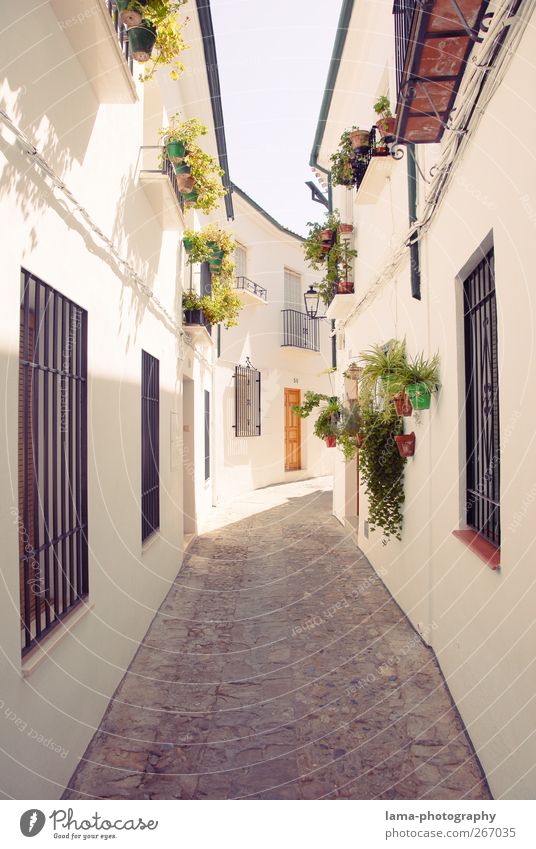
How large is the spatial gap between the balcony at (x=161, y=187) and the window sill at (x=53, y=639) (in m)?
3.55

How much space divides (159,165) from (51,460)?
3.76 m

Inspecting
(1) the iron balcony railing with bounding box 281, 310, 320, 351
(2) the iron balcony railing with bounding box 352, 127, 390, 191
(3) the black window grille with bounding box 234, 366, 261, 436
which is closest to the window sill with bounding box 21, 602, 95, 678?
(2) the iron balcony railing with bounding box 352, 127, 390, 191

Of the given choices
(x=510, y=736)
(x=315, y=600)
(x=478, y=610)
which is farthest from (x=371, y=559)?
(x=510, y=736)

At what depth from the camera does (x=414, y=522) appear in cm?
503

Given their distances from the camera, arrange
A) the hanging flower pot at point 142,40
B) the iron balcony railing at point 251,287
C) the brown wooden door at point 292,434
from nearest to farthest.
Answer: the hanging flower pot at point 142,40 → the iron balcony railing at point 251,287 → the brown wooden door at point 292,434

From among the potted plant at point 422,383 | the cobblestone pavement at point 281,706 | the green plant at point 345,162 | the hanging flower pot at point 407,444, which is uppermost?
the green plant at point 345,162

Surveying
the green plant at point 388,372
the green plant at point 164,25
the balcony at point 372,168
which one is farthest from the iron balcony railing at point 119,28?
the green plant at point 388,372

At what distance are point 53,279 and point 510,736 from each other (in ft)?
9.77

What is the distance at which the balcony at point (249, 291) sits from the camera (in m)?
13.5

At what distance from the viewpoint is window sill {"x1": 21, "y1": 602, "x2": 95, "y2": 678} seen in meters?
2.44

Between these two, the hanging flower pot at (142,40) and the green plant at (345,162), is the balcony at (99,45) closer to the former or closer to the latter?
the hanging flower pot at (142,40)

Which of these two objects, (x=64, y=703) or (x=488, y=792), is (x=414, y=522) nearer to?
(x=488, y=792)

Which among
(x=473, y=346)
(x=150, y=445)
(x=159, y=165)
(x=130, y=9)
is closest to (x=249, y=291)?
(x=159, y=165)

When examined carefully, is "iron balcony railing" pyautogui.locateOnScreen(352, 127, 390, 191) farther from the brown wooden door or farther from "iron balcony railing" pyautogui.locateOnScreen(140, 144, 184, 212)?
the brown wooden door
